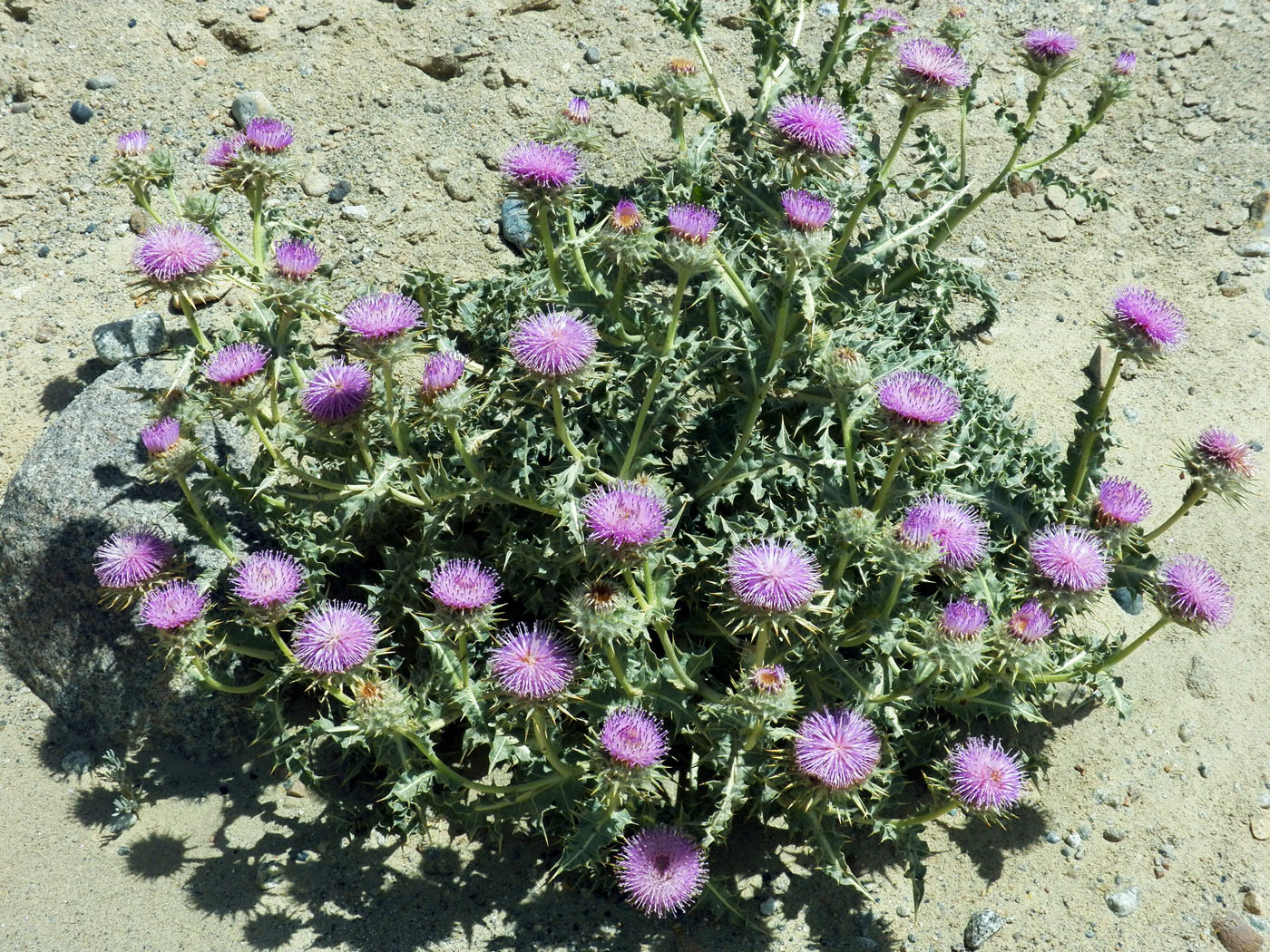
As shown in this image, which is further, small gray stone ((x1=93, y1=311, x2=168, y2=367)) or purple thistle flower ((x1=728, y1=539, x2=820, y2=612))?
small gray stone ((x1=93, y1=311, x2=168, y2=367))

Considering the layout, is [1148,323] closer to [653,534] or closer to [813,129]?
[813,129]

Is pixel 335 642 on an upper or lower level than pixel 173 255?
lower

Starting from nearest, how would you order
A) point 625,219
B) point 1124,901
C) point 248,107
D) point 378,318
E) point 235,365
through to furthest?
point 378,318
point 625,219
point 235,365
point 1124,901
point 248,107

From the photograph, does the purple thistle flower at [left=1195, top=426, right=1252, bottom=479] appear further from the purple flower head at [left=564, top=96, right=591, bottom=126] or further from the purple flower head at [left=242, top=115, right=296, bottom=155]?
the purple flower head at [left=242, top=115, right=296, bottom=155]

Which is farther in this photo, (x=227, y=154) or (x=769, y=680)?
(x=227, y=154)

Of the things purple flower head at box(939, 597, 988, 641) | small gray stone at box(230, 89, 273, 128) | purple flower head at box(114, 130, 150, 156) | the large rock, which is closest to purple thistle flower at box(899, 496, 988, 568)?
purple flower head at box(939, 597, 988, 641)

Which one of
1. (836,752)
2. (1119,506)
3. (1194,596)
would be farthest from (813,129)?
(836,752)

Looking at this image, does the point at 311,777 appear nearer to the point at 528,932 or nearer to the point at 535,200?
the point at 528,932

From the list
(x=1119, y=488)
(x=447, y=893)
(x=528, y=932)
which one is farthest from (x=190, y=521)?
(x=1119, y=488)
